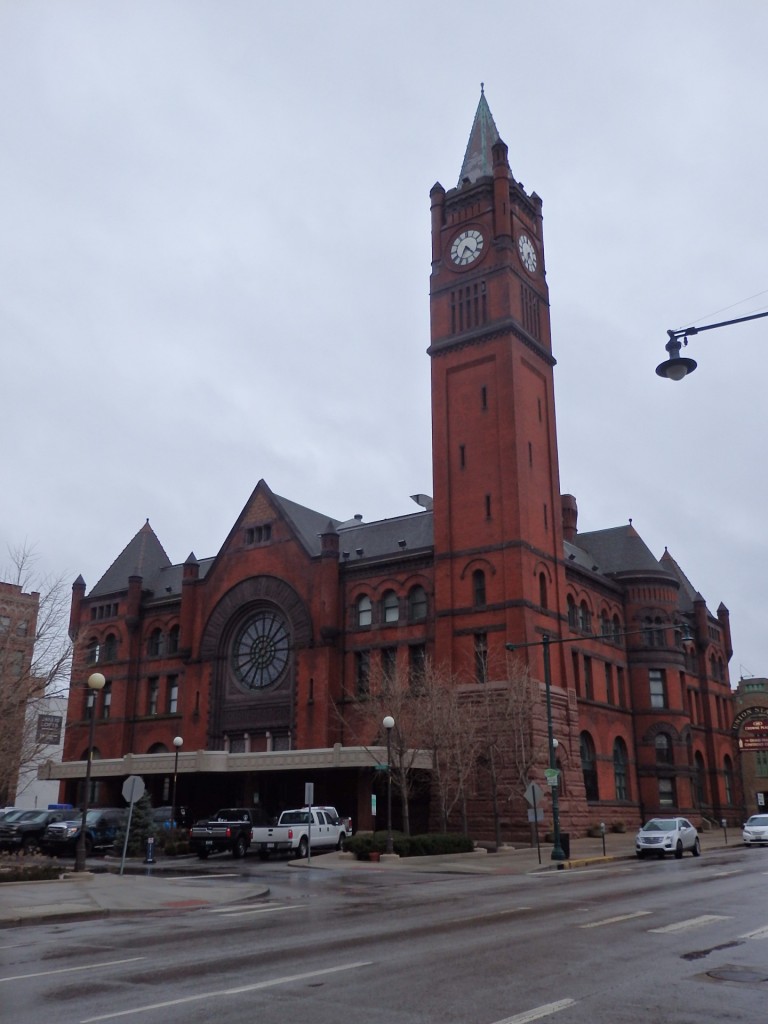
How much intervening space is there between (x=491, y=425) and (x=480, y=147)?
21.1 metres

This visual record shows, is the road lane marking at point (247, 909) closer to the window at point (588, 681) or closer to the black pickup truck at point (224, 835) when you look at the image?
the black pickup truck at point (224, 835)

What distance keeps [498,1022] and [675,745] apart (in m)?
53.7

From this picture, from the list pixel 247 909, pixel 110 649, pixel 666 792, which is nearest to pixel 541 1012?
pixel 247 909

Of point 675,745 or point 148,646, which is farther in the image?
point 148,646

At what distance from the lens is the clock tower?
4784 cm

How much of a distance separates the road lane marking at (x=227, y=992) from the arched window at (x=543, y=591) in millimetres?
38807

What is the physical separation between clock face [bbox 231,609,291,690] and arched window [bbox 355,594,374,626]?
4659mm

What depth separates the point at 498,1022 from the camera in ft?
25.9

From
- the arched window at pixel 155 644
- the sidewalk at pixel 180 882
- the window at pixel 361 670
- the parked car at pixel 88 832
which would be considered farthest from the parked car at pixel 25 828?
the arched window at pixel 155 644

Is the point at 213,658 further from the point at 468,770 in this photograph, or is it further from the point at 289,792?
the point at 468,770

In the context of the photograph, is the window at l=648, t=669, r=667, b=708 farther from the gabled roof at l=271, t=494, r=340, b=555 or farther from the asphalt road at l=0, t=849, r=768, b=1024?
the asphalt road at l=0, t=849, r=768, b=1024

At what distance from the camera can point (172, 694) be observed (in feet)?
198

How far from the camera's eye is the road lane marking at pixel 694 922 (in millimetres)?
13828

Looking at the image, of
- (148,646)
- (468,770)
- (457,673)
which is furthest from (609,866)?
(148,646)
